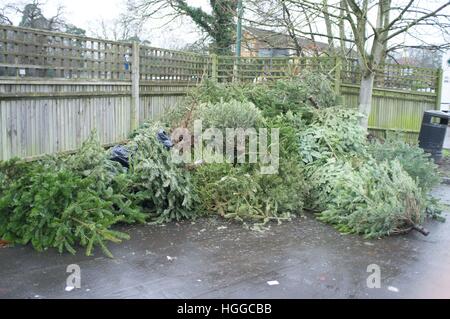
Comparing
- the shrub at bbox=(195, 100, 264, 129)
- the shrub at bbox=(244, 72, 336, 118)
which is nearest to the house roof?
the shrub at bbox=(244, 72, 336, 118)

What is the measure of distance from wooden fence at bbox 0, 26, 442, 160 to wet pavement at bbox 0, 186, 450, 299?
91.9 inches

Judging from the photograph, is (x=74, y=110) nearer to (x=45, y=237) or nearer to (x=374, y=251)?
(x=45, y=237)

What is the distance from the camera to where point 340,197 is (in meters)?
5.96

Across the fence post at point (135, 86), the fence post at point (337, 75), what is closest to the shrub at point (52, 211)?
the fence post at point (135, 86)

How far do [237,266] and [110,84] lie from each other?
4987 mm

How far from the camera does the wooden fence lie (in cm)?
620

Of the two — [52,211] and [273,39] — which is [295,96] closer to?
[273,39]

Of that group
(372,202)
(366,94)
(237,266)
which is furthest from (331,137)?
(237,266)

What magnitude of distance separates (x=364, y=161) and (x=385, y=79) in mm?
5517

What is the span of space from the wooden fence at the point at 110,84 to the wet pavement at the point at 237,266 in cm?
233

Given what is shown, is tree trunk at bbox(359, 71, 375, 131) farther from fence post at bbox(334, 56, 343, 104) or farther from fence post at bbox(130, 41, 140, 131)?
fence post at bbox(130, 41, 140, 131)

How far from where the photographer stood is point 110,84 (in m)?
8.20
